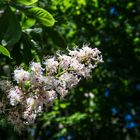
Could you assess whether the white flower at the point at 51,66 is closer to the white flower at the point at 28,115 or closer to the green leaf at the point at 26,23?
the white flower at the point at 28,115

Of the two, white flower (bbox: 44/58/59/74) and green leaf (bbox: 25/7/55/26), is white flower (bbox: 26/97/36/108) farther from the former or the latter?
green leaf (bbox: 25/7/55/26)

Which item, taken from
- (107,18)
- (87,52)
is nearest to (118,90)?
(107,18)

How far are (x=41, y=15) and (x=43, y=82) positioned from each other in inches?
17.1

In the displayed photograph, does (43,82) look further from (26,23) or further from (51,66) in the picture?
(26,23)

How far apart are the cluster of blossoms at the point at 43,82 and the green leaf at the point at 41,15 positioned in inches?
8.8

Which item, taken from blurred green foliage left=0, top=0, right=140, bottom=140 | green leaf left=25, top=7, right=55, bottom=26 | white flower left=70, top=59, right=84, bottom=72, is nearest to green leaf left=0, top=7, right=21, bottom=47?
green leaf left=25, top=7, right=55, bottom=26

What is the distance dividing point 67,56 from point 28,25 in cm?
70

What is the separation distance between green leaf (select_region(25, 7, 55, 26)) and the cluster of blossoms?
8.8 inches

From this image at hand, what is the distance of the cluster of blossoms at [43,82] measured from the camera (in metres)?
2.01

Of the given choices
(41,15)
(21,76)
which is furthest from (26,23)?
(21,76)

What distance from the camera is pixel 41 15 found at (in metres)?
2.29

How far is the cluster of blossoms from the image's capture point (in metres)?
2.01

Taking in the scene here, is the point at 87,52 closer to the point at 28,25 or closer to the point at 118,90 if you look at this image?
the point at 28,25

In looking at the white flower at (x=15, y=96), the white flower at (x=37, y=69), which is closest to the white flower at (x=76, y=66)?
the white flower at (x=37, y=69)
